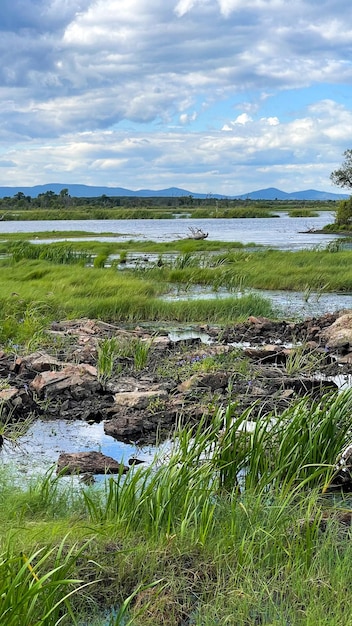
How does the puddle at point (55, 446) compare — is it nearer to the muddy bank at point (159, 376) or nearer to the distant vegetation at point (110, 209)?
the muddy bank at point (159, 376)

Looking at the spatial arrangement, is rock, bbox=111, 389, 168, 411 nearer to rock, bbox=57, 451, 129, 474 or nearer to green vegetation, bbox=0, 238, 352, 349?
rock, bbox=57, 451, 129, 474

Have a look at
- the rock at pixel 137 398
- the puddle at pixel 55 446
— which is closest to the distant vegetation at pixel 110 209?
the rock at pixel 137 398

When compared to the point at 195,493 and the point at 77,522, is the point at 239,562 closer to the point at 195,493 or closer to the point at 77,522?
the point at 195,493

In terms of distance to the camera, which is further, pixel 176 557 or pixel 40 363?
pixel 40 363

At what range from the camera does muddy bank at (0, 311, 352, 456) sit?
7.71 m

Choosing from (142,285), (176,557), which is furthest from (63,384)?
(142,285)

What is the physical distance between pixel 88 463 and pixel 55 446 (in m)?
1.04

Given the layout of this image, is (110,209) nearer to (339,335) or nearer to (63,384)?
(339,335)

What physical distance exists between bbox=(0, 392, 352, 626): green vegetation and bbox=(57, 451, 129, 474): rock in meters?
0.89

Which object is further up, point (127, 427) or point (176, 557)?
point (176, 557)

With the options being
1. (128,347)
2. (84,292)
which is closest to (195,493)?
(128,347)

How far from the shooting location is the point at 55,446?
709cm

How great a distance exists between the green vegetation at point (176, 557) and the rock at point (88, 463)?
0.89 meters

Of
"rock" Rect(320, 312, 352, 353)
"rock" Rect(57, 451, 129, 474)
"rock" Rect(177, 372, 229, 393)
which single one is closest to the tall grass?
"rock" Rect(57, 451, 129, 474)
